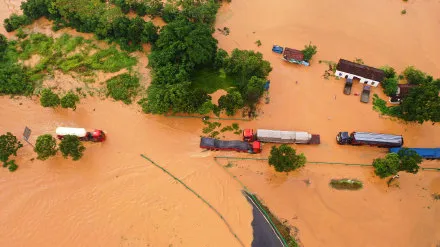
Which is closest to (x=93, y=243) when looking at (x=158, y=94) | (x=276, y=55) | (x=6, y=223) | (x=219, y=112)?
(x=6, y=223)

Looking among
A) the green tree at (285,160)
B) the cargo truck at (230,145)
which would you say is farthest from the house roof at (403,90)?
the cargo truck at (230,145)

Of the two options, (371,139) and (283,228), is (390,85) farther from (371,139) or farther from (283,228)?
(283,228)

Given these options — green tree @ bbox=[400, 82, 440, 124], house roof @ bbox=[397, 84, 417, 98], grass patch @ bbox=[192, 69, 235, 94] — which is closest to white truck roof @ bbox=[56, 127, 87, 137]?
grass patch @ bbox=[192, 69, 235, 94]

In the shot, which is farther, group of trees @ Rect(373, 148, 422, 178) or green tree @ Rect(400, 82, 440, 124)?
green tree @ Rect(400, 82, 440, 124)

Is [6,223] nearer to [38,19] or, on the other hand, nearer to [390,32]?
[38,19]

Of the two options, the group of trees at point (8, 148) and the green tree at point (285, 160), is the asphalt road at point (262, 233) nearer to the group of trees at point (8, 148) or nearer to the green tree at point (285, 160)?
the green tree at point (285, 160)

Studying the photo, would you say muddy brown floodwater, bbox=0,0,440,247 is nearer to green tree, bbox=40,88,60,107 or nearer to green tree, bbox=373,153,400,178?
green tree, bbox=40,88,60,107
